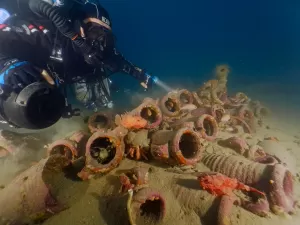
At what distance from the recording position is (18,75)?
327cm

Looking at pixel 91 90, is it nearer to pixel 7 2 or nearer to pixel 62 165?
pixel 7 2

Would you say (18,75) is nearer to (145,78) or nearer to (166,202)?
(166,202)

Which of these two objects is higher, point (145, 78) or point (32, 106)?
point (145, 78)

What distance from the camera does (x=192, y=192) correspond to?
9.22 feet

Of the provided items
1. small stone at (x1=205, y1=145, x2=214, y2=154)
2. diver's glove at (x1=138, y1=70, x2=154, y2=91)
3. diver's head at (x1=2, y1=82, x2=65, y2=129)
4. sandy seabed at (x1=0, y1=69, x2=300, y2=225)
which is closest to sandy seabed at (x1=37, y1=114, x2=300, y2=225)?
sandy seabed at (x1=0, y1=69, x2=300, y2=225)

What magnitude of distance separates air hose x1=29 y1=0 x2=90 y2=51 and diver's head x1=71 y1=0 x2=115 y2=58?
26 cm

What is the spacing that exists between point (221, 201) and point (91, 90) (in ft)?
13.7

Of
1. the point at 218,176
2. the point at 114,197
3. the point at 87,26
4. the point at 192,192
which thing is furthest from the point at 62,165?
the point at 87,26

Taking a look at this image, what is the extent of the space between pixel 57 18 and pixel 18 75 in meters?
1.39

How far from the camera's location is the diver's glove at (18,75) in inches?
126

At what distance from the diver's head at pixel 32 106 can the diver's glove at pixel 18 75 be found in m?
0.13

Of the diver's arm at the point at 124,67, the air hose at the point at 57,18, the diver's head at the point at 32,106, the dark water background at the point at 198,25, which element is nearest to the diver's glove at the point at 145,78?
the diver's arm at the point at 124,67

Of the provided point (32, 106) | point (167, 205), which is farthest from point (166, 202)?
point (32, 106)

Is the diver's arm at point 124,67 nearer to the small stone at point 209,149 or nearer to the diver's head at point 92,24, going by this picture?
the diver's head at point 92,24
